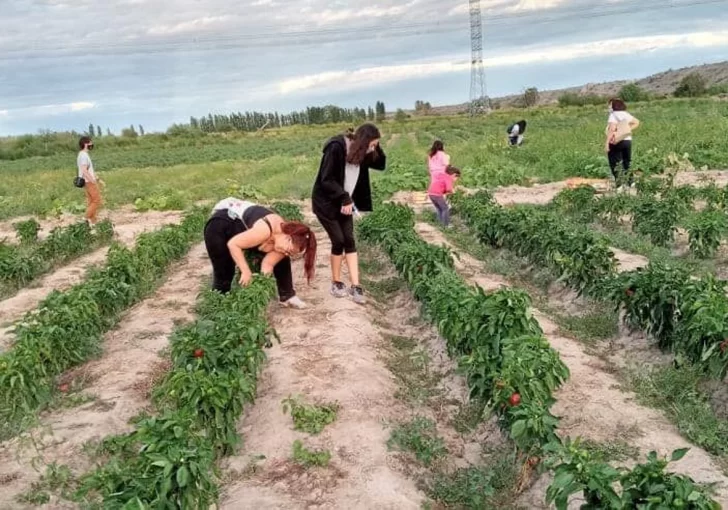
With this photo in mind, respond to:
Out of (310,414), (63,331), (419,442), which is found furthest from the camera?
(63,331)

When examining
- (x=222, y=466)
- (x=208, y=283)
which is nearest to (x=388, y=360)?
(x=222, y=466)

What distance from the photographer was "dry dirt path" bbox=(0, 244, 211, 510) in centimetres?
421

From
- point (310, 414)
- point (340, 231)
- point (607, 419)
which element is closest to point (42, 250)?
point (340, 231)

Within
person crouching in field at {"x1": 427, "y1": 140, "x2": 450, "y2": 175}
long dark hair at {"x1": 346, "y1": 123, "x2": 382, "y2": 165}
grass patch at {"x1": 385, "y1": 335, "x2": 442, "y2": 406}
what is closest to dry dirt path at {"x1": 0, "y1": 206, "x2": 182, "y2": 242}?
person crouching in field at {"x1": 427, "y1": 140, "x2": 450, "y2": 175}

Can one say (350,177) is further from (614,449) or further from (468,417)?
(614,449)

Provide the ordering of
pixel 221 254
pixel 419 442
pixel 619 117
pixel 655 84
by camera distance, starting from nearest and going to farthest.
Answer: pixel 419 442 → pixel 221 254 → pixel 619 117 → pixel 655 84

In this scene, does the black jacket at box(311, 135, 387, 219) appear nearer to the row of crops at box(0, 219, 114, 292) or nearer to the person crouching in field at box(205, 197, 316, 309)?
the person crouching in field at box(205, 197, 316, 309)

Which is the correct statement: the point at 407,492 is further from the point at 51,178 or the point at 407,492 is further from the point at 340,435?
the point at 51,178

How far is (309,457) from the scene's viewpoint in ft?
13.4

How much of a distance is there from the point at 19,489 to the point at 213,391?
4.07 feet

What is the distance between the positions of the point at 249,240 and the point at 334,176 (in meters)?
1.20

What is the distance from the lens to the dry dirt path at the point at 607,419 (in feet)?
12.3

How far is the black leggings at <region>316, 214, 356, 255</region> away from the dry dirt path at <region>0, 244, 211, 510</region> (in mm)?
1631

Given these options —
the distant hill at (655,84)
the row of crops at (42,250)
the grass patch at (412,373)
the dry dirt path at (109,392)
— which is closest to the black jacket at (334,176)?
the grass patch at (412,373)
